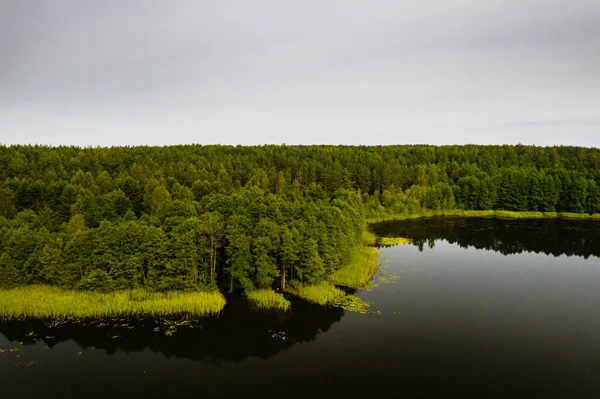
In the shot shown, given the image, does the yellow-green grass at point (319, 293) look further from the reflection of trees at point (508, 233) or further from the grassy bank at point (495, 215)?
the grassy bank at point (495, 215)

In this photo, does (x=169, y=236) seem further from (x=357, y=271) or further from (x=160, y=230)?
(x=357, y=271)

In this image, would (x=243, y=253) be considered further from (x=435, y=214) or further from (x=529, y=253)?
(x=435, y=214)

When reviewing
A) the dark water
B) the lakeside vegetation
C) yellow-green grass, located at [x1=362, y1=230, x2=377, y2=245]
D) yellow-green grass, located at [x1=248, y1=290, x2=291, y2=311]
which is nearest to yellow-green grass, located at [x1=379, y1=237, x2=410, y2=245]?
yellow-green grass, located at [x1=362, y1=230, x2=377, y2=245]

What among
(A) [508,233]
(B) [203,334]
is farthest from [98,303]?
(A) [508,233]

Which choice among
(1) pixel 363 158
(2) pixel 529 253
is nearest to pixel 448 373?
(2) pixel 529 253

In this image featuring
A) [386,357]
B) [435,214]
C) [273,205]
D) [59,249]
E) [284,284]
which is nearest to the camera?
[386,357]

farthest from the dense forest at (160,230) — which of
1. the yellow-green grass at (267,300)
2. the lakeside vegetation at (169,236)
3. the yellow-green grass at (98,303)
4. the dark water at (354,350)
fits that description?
the dark water at (354,350)
